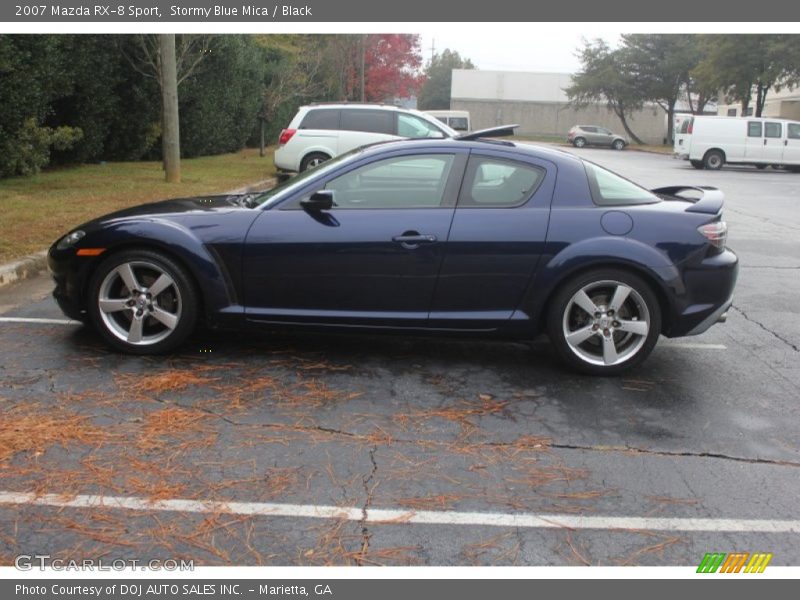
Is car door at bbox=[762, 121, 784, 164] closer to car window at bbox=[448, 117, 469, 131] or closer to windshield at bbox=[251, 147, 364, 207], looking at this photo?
car window at bbox=[448, 117, 469, 131]

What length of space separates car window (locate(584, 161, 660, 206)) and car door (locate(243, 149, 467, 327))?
0.88 meters

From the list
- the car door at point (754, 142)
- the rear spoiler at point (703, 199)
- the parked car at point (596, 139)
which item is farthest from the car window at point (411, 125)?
the parked car at point (596, 139)

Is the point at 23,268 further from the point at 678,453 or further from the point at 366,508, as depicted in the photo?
the point at 678,453

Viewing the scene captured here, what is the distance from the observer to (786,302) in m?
7.16

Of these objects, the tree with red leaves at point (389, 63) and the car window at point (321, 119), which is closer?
the car window at point (321, 119)

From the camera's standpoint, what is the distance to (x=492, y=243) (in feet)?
15.9

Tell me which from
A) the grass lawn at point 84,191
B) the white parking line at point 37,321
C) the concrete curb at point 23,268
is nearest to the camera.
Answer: the white parking line at point 37,321

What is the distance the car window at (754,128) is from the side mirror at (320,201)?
1088 inches

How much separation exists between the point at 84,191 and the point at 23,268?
5.99 meters

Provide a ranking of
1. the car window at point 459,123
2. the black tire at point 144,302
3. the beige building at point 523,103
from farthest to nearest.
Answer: the beige building at point 523,103 → the car window at point 459,123 → the black tire at point 144,302

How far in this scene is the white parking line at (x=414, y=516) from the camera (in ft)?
10.4

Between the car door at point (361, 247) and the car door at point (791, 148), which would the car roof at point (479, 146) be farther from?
the car door at point (791, 148)

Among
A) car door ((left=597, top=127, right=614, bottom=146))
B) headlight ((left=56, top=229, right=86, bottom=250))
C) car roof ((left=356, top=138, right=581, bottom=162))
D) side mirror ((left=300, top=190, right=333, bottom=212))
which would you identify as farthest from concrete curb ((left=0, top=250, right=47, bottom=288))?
car door ((left=597, top=127, right=614, bottom=146))

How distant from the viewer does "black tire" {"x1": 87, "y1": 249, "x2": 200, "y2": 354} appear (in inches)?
195
